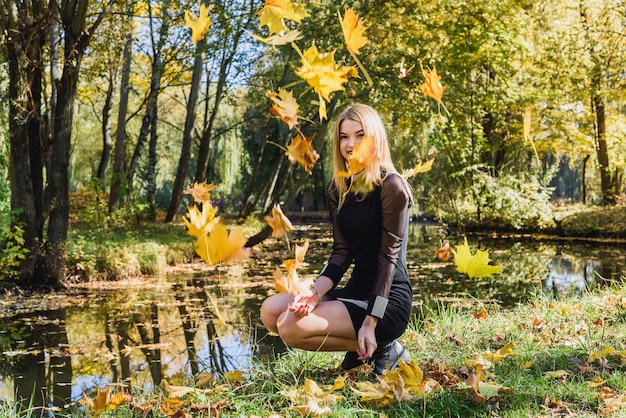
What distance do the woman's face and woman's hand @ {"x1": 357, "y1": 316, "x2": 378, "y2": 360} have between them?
29.7 inches

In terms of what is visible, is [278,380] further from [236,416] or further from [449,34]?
[449,34]

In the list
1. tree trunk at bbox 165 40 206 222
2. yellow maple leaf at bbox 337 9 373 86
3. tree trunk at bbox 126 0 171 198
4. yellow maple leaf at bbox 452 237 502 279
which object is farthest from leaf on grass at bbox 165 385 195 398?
tree trunk at bbox 165 40 206 222

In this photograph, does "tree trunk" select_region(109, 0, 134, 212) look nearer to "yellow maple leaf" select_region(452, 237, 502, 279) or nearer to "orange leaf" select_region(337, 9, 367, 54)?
"yellow maple leaf" select_region(452, 237, 502, 279)

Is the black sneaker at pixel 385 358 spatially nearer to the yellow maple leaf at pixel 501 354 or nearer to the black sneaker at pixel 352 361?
the black sneaker at pixel 352 361

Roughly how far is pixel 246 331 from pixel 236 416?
10.6 feet

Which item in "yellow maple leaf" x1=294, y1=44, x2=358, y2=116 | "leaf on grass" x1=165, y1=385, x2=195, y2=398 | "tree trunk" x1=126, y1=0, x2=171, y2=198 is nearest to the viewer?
"yellow maple leaf" x1=294, y1=44, x2=358, y2=116

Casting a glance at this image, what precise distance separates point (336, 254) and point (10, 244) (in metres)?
5.51

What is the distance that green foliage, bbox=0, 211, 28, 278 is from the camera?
689 cm

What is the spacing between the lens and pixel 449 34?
13.1m

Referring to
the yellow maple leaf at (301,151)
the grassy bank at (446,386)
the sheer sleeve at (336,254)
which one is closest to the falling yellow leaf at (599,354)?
the grassy bank at (446,386)

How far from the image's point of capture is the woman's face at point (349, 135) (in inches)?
105

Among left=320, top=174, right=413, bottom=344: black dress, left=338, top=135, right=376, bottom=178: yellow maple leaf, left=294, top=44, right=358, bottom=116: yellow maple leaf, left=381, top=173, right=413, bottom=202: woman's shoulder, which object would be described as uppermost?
left=294, top=44, right=358, bottom=116: yellow maple leaf

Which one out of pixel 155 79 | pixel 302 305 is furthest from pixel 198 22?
pixel 155 79

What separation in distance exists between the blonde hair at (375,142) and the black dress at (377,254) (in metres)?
0.06
